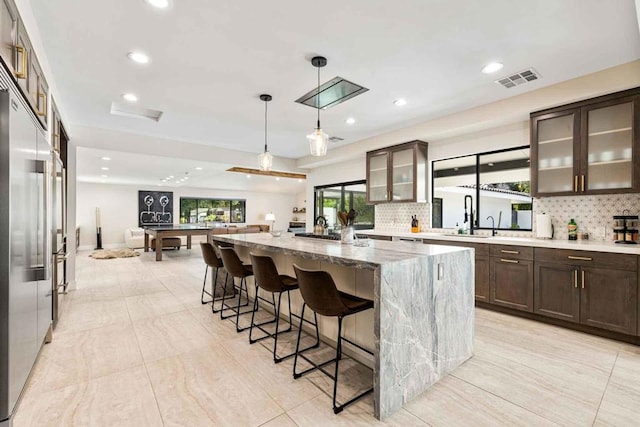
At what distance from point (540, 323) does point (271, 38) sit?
3.95 metres

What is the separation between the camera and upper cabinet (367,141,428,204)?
4.90 meters

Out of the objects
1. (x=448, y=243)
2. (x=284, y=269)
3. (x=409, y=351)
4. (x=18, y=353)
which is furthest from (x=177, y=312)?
(x=448, y=243)

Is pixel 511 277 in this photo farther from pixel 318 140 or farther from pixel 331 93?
pixel 331 93

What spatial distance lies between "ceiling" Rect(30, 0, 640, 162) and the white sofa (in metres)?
7.20

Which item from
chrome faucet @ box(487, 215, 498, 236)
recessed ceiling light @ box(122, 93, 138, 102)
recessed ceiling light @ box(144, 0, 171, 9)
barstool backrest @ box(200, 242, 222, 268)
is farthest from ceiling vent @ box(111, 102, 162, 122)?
chrome faucet @ box(487, 215, 498, 236)

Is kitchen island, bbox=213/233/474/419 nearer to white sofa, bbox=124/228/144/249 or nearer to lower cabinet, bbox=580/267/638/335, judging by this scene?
lower cabinet, bbox=580/267/638/335

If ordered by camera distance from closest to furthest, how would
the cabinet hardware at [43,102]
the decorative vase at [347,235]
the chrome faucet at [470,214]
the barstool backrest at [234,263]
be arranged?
the cabinet hardware at [43,102]
the decorative vase at [347,235]
the barstool backrest at [234,263]
the chrome faucet at [470,214]

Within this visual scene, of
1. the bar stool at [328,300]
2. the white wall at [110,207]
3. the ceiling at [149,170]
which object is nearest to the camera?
the bar stool at [328,300]

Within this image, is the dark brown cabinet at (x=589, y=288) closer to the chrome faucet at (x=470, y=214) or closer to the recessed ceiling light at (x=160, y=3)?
the chrome faucet at (x=470, y=214)

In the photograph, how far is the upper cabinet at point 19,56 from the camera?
1.68 metres

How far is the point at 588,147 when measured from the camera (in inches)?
128

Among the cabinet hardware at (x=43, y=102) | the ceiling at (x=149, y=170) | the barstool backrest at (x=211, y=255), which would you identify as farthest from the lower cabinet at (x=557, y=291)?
the ceiling at (x=149, y=170)

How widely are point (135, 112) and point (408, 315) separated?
14.8 ft

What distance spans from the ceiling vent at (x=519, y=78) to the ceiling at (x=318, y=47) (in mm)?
77
